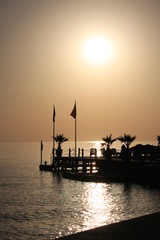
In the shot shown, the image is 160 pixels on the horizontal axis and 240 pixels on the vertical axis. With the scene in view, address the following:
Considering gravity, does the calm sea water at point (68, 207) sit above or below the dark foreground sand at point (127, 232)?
below

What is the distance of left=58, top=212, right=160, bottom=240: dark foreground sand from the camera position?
8.99 meters

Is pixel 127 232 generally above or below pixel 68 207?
above

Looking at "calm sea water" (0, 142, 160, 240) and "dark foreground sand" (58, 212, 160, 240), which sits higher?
"dark foreground sand" (58, 212, 160, 240)

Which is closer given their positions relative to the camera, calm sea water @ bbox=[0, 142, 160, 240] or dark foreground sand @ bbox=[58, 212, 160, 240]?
dark foreground sand @ bbox=[58, 212, 160, 240]

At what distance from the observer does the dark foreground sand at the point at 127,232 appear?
8992 millimetres

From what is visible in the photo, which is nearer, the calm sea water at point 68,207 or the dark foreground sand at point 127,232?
the dark foreground sand at point 127,232

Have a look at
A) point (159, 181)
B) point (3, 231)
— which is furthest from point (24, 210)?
point (159, 181)

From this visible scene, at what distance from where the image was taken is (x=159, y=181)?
38.2m

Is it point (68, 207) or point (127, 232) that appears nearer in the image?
point (127, 232)

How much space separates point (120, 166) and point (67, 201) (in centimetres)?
1234

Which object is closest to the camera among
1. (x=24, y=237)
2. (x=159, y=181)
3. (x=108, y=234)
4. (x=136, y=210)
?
(x=108, y=234)

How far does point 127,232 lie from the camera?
9.48 meters

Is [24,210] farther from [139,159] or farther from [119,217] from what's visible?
[139,159]

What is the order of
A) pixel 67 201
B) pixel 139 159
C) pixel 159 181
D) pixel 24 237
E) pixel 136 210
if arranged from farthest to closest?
pixel 139 159 < pixel 159 181 < pixel 67 201 < pixel 136 210 < pixel 24 237
